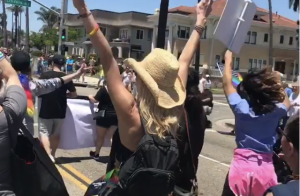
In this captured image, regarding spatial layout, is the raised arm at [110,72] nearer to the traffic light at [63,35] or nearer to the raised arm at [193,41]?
the raised arm at [193,41]

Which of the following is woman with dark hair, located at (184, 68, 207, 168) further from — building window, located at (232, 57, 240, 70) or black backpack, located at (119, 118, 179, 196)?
building window, located at (232, 57, 240, 70)

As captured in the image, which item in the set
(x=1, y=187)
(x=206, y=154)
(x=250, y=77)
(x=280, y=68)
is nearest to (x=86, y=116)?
(x=206, y=154)

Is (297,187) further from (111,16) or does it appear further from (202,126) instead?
(111,16)

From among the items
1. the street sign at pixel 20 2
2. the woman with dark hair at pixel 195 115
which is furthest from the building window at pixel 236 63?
the woman with dark hair at pixel 195 115

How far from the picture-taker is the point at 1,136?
255cm

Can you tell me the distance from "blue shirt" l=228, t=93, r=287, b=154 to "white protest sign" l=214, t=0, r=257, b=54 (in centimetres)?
47

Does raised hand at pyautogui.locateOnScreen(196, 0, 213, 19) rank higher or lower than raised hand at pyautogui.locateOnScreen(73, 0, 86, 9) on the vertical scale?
higher

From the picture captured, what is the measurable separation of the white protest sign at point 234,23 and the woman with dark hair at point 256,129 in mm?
312

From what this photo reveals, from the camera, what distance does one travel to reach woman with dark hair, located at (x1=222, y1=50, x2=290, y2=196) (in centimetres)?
356

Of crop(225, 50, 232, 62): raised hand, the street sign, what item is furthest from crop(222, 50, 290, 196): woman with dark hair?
the street sign

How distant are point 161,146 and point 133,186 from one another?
269mm

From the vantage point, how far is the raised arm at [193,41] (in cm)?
319

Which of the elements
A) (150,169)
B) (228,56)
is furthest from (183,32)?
(150,169)

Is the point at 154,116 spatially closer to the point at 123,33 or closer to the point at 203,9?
the point at 203,9
